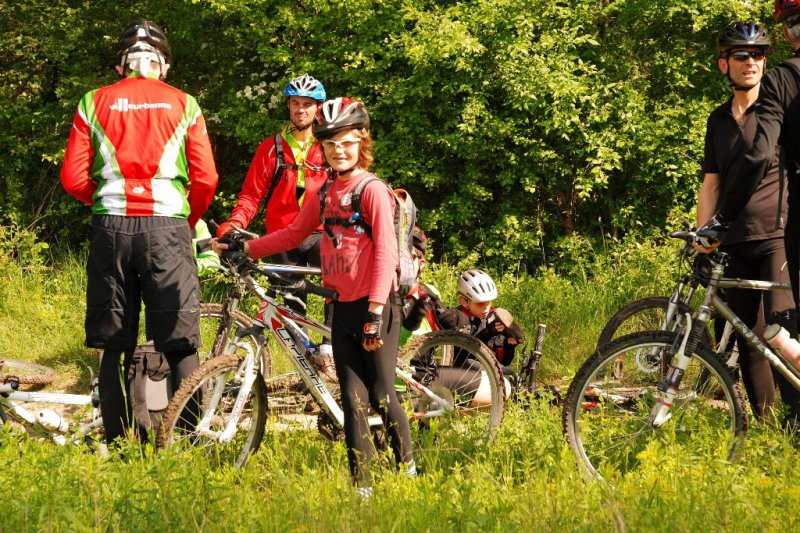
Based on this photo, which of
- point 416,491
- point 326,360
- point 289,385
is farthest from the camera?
point 289,385

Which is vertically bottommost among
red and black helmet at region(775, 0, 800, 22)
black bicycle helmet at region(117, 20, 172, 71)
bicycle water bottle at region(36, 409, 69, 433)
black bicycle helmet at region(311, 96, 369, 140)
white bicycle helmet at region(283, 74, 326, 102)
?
bicycle water bottle at region(36, 409, 69, 433)

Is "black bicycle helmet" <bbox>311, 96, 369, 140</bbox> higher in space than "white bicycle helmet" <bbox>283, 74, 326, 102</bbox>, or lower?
lower

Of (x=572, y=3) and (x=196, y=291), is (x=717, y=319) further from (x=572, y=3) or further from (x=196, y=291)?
(x=572, y=3)

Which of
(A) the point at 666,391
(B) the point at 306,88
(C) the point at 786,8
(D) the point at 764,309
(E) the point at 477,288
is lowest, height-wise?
(A) the point at 666,391

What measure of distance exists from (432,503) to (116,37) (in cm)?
884

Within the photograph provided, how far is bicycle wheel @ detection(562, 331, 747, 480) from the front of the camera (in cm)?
447

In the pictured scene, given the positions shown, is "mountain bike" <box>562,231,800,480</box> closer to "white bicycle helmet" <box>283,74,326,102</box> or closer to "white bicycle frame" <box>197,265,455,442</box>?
"white bicycle frame" <box>197,265,455,442</box>

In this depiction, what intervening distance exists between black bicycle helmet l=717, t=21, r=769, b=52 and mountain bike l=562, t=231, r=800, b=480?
3.41 ft

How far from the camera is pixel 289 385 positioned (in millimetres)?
6145

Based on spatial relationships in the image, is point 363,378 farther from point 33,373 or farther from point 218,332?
point 33,373

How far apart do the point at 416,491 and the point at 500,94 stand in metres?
6.20

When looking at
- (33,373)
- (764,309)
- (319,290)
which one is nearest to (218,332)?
(319,290)

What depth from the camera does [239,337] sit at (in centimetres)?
485

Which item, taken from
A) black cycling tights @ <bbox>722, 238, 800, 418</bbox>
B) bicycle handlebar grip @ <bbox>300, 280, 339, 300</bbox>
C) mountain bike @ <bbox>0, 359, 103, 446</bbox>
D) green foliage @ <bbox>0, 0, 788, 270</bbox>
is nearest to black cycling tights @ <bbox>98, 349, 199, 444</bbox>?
mountain bike @ <bbox>0, 359, 103, 446</bbox>
